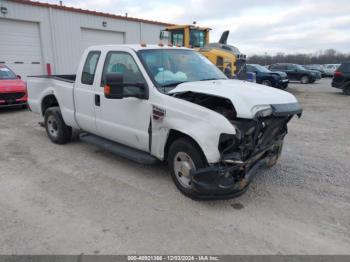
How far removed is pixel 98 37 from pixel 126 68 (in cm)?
1600

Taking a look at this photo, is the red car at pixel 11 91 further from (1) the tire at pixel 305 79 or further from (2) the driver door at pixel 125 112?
(1) the tire at pixel 305 79

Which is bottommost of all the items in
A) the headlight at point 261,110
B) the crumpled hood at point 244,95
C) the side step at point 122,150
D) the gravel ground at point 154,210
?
the gravel ground at point 154,210

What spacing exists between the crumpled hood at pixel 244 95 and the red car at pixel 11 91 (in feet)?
27.3

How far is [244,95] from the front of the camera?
3.58 metres

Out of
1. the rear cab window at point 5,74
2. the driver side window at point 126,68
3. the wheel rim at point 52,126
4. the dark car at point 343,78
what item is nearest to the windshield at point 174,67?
the driver side window at point 126,68

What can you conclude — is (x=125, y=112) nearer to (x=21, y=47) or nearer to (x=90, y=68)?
(x=90, y=68)

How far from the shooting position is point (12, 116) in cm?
967

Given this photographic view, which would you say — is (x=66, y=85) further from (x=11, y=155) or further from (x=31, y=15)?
(x=31, y=15)

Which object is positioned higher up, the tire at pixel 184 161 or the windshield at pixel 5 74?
the windshield at pixel 5 74

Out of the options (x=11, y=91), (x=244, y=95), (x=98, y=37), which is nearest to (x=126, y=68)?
(x=244, y=95)

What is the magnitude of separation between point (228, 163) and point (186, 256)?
3.95 ft

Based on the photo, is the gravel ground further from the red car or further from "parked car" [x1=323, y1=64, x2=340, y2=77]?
"parked car" [x1=323, y1=64, x2=340, y2=77]

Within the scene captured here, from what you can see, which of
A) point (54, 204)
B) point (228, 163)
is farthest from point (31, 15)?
point (228, 163)

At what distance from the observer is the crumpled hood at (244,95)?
3445 mm
